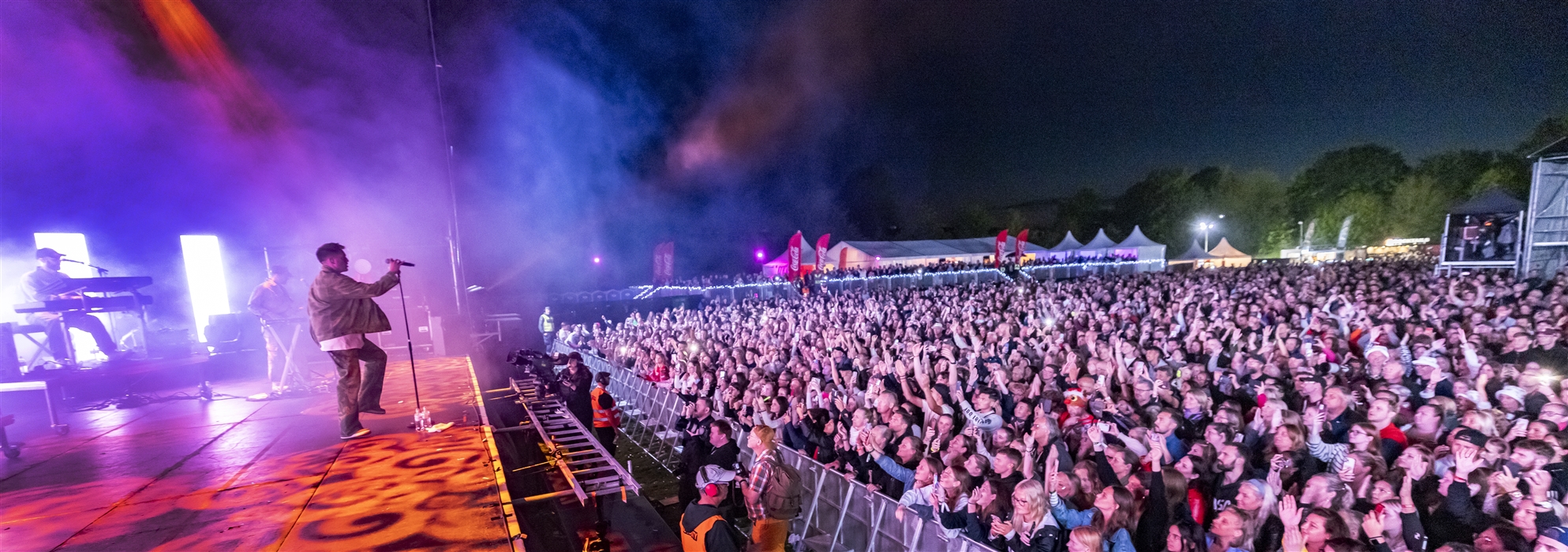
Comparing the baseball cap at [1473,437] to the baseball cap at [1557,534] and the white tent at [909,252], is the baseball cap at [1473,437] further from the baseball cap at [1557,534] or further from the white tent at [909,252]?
the white tent at [909,252]

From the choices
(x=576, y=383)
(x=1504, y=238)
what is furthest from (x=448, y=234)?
(x=1504, y=238)

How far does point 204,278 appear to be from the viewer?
9289 mm

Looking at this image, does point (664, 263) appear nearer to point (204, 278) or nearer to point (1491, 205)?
point (204, 278)

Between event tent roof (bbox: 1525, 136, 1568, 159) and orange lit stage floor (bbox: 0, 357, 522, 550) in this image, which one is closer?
orange lit stage floor (bbox: 0, 357, 522, 550)

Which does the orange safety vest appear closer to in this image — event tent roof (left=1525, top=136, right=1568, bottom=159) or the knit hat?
the knit hat

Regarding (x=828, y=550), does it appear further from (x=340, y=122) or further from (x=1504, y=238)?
(x=1504, y=238)

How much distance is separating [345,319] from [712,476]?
2926 mm

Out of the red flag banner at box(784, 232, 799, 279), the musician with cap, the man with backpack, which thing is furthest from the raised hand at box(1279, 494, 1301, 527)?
the red flag banner at box(784, 232, 799, 279)

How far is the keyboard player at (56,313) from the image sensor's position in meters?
6.98

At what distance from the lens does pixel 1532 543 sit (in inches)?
106

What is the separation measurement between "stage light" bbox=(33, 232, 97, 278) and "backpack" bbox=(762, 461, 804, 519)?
33.7ft

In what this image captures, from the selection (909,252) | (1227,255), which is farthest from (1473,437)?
(1227,255)

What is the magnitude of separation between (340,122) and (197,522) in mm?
10193

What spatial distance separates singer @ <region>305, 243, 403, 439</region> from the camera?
4.21m
